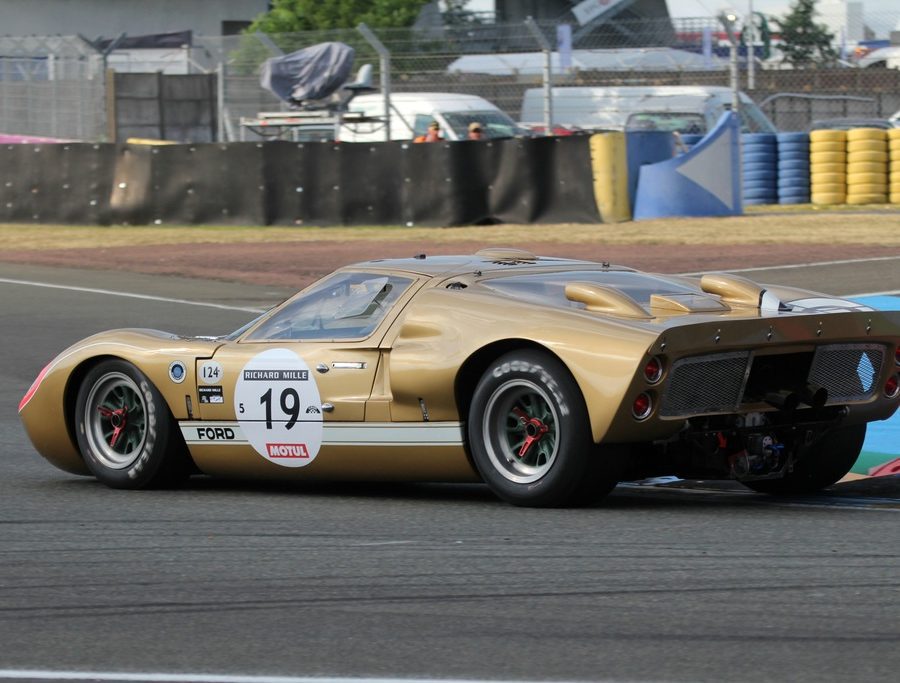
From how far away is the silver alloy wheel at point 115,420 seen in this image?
7531 mm

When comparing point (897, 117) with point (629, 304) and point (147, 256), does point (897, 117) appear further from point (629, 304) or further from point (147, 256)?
point (629, 304)

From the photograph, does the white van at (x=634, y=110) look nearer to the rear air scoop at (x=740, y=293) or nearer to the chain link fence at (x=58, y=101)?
the chain link fence at (x=58, y=101)

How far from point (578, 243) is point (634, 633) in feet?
55.2

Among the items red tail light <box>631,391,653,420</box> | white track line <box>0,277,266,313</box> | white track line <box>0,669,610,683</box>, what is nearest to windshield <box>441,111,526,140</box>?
white track line <box>0,277,266,313</box>

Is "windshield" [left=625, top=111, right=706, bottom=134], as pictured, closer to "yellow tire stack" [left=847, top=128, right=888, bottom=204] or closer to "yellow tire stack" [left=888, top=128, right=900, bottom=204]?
"yellow tire stack" [left=847, top=128, right=888, bottom=204]

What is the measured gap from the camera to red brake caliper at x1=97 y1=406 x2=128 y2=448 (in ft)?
24.9

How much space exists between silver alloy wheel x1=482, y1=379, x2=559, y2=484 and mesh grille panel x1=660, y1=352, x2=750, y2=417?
0.48 m

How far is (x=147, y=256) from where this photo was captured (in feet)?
69.8

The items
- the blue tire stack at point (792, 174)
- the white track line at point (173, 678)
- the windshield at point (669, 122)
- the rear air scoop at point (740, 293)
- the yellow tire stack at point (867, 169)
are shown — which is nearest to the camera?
the white track line at point (173, 678)

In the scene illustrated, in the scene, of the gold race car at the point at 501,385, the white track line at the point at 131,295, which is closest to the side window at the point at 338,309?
the gold race car at the point at 501,385

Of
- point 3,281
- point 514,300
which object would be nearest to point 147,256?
point 3,281

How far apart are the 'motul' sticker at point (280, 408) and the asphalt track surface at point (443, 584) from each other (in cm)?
24

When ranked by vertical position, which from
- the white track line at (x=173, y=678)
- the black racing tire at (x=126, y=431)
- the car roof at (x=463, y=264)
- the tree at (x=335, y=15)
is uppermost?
the tree at (x=335, y=15)

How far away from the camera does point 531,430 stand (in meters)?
6.44
